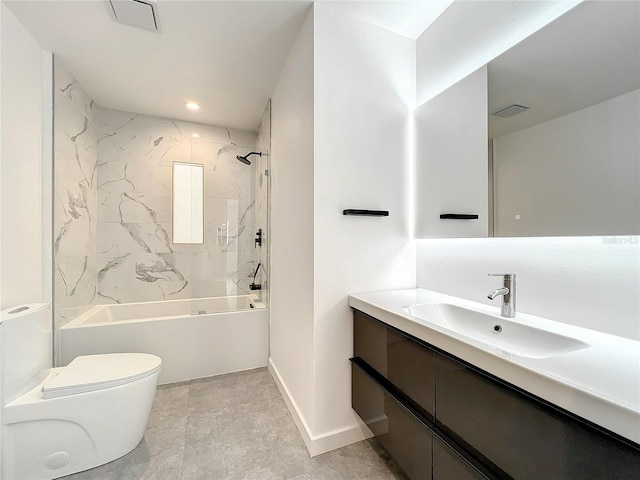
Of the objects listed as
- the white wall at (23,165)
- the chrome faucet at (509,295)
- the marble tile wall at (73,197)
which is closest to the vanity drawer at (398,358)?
the chrome faucet at (509,295)

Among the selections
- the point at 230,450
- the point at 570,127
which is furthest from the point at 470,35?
the point at 230,450

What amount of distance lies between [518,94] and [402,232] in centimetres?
88

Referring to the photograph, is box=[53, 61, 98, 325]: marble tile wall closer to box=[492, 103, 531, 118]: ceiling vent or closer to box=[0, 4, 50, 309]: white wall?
box=[0, 4, 50, 309]: white wall

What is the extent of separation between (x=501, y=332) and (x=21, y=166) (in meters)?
2.78

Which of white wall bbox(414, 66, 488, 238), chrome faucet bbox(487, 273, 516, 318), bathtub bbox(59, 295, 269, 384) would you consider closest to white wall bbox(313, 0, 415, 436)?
white wall bbox(414, 66, 488, 238)

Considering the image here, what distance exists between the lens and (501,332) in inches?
46.2

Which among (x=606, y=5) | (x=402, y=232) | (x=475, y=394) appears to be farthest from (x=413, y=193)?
(x=475, y=394)

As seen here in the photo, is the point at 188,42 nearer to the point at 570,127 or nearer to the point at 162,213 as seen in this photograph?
the point at 162,213

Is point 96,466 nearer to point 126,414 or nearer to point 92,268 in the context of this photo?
point 126,414

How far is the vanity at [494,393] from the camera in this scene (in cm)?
61

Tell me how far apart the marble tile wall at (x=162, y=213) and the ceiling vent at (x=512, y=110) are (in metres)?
2.40

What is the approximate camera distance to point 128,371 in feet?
5.22

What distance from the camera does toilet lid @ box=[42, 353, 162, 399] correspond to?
1.45 meters

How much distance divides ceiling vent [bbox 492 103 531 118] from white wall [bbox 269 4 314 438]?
36.5 inches
